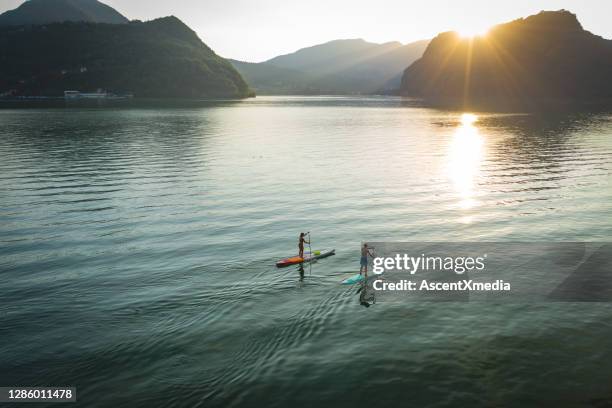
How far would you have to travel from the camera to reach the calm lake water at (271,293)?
18.9 meters

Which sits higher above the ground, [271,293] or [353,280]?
[353,280]

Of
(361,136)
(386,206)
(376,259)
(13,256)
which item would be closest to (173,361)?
(376,259)

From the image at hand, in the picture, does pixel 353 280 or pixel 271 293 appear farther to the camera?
pixel 353 280

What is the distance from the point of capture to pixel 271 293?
90.8 ft

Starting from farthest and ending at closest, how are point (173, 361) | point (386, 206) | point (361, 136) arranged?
point (361, 136)
point (386, 206)
point (173, 361)

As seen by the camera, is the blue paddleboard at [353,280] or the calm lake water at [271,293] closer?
the calm lake water at [271,293]

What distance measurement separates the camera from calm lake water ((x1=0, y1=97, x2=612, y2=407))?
18.9m

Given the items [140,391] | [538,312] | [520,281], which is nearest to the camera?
[140,391]

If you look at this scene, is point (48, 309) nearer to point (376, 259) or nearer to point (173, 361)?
point (173, 361)

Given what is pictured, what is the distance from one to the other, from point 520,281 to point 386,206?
21.1m

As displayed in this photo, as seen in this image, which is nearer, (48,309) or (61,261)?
(48,309)

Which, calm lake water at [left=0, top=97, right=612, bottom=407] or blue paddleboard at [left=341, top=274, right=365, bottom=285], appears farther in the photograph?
blue paddleboard at [left=341, top=274, right=365, bottom=285]

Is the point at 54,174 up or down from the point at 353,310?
up

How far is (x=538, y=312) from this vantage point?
25344 millimetres
